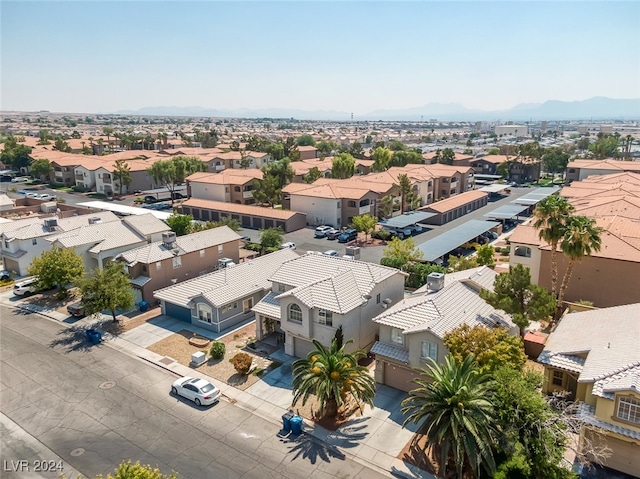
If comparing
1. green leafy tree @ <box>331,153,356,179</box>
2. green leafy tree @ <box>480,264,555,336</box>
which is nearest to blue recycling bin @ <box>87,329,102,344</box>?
green leafy tree @ <box>480,264,555,336</box>

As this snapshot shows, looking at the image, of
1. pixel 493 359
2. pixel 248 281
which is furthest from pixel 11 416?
pixel 493 359

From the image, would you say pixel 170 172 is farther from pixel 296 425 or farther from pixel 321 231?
pixel 296 425

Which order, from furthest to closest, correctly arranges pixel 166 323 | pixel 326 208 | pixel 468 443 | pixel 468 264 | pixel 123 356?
pixel 326 208 < pixel 468 264 < pixel 166 323 < pixel 123 356 < pixel 468 443

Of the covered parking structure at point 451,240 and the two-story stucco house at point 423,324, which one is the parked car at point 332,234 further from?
the two-story stucco house at point 423,324

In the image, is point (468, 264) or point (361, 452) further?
point (468, 264)

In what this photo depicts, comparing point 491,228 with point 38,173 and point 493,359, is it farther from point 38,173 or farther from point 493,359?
point 38,173

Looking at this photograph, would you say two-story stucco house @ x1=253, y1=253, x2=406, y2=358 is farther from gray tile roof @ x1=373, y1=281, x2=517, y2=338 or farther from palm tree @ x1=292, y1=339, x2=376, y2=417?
palm tree @ x1=292, y1=339, x2=376, y2=417

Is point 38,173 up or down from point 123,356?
up
